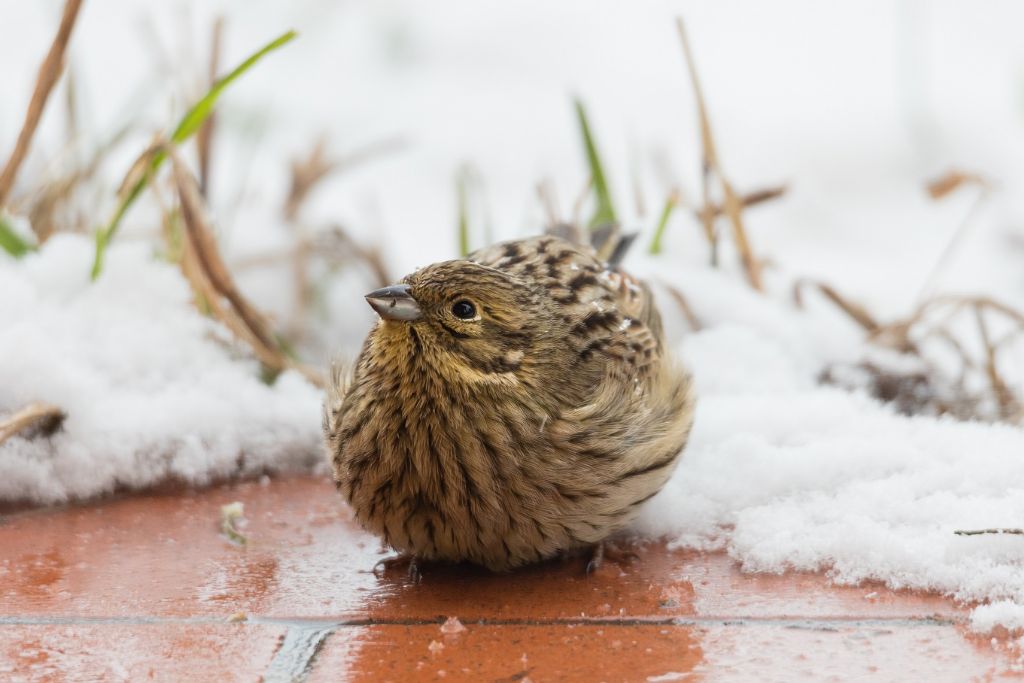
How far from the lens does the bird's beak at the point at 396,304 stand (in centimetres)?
235

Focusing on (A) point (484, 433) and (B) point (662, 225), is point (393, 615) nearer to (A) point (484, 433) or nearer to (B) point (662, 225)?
(A) point (484, 433)

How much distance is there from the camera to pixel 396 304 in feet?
7.75

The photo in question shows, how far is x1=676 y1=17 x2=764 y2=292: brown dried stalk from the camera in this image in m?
3.81

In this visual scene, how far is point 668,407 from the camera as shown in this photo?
275 cm

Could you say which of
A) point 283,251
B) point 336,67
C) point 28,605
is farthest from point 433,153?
point 28,605

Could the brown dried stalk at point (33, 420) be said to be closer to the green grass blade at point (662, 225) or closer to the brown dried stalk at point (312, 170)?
the green grass blade at point (662, 225)

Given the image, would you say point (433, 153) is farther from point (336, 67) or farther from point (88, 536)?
point (88, 536)

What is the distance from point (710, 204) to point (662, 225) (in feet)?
0.63

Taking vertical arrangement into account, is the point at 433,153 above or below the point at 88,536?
above

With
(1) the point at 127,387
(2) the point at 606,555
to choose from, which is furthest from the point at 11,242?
(2) the point at 606,555

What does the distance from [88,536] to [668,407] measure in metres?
1.20

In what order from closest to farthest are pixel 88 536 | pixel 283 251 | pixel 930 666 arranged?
1. pixel 930 666
2. pixel 88 536
3. pixel 283 251

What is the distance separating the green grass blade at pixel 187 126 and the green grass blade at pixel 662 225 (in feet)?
4.26

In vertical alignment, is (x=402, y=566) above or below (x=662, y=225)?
below
